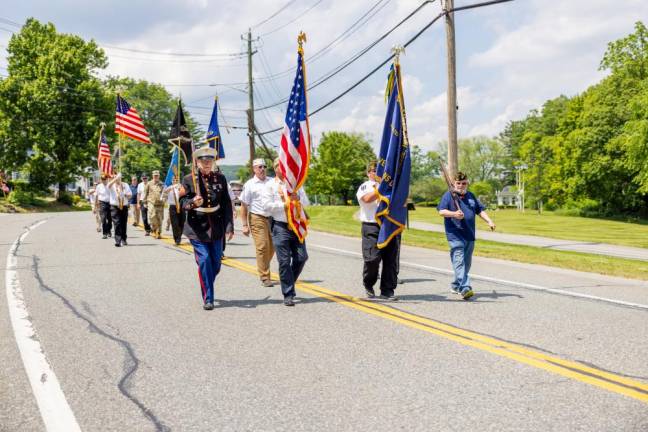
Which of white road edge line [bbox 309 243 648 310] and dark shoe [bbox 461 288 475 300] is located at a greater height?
dark shoe [bbox 461 288 475 300]

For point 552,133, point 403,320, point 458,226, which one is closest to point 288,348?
point 403,320

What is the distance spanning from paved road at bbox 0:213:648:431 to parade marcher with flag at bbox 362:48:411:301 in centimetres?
49

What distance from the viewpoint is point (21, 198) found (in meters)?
43.1

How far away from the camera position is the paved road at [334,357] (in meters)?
3.83

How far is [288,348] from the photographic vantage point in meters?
5.49

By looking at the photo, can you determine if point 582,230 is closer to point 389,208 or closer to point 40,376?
point 389,208

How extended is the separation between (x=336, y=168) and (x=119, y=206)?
68.5 m

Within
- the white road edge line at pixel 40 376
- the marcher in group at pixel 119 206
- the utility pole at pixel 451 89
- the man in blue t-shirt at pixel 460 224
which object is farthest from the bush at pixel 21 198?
the man in blue t-shirt at pixel 460 224

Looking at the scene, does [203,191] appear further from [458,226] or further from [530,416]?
[530,416]

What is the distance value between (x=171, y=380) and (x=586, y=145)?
55.3 m

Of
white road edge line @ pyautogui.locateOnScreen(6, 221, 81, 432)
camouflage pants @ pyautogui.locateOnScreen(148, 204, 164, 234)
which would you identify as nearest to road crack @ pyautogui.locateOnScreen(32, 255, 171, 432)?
white road edge line @ pyautogui.locateOnScreen(6, 221, 81, 432)

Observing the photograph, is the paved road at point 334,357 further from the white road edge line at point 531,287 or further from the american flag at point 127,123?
the american flag at point 127,123

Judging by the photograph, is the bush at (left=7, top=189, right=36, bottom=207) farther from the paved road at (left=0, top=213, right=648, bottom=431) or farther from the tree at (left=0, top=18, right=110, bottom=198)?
the paved road at (left=0, top=213, right=648, bottom=431)

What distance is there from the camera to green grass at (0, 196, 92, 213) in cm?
4106
